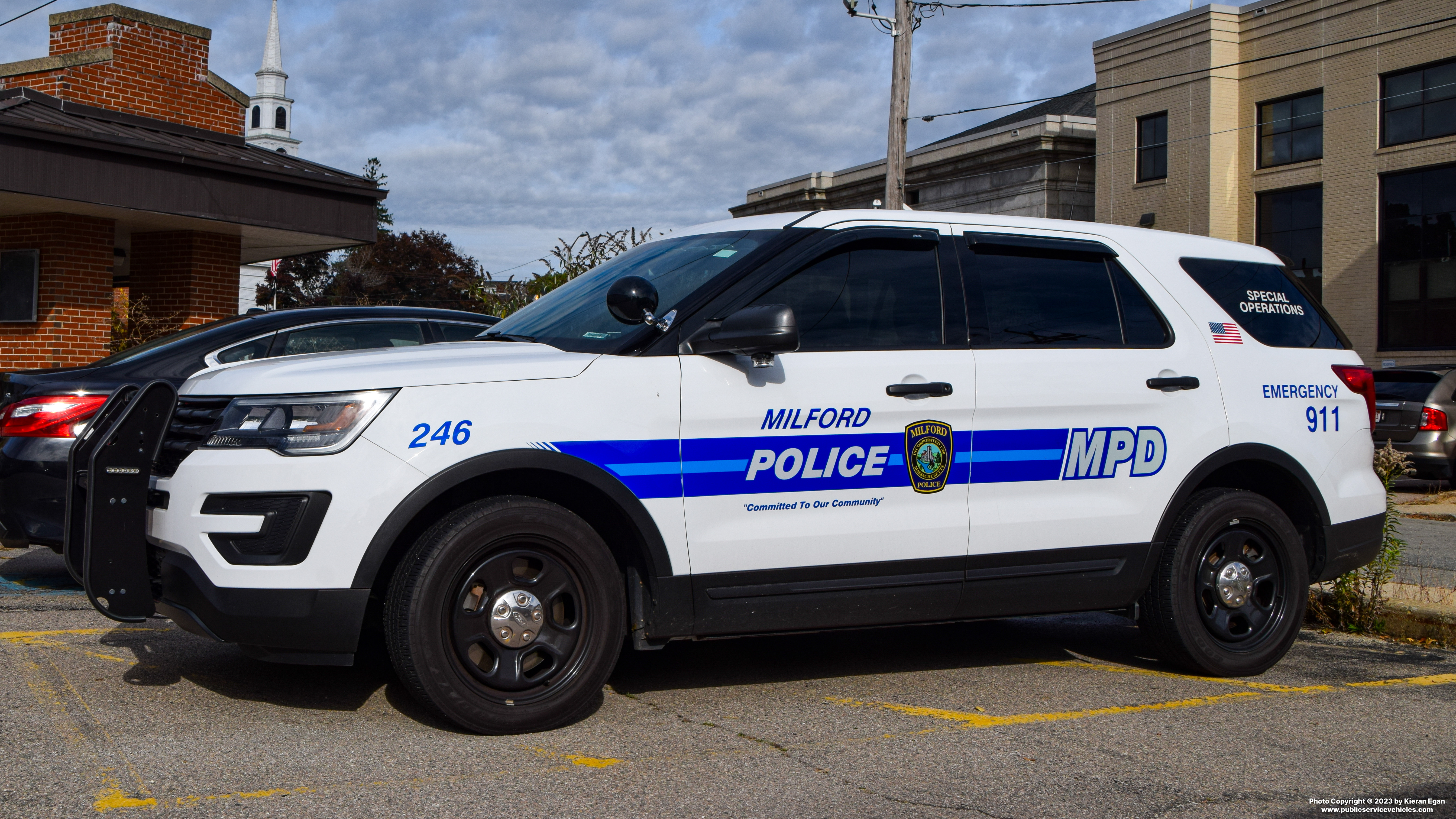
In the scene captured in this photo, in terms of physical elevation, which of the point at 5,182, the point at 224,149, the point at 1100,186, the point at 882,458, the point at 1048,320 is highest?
the point at 1100,186

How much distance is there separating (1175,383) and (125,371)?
5.46 m

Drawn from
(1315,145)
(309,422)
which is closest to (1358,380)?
(309,422)

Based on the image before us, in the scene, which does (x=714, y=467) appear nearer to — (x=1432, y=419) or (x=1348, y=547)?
(x=1348, y=547)

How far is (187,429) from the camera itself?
14.6 ft

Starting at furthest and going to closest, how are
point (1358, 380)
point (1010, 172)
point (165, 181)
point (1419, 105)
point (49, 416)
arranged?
point (1010, 172)
point (1419, 105)
point (165, 181)
point (49, 416)
point (1358, 380)

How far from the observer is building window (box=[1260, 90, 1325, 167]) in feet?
→ 95.0

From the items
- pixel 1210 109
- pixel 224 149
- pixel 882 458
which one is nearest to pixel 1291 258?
pixel 1210 109

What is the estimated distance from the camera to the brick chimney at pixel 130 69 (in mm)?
18453

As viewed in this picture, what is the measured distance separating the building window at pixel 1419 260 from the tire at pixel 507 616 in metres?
27.1

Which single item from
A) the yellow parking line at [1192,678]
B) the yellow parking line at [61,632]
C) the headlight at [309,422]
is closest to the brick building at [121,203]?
the yellow parking line at [61,632]

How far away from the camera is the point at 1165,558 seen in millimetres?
5508

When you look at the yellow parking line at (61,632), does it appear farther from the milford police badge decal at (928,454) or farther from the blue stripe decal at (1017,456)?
the blue stripe decal at (1017,456)

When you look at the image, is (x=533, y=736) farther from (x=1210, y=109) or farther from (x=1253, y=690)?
(x=1210, y=109)

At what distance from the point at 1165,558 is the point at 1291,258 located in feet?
89.8
